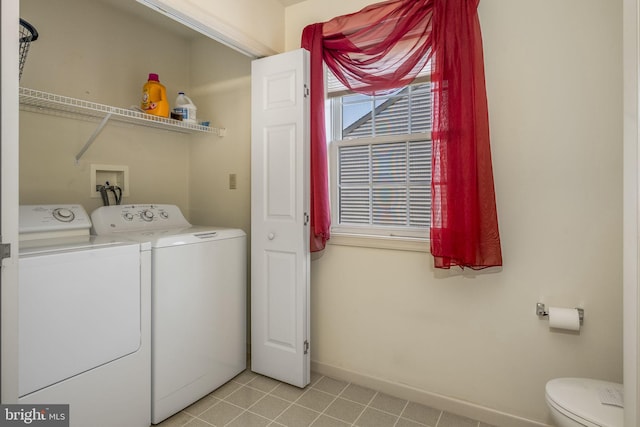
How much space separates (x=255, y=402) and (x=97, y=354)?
0.92 meters

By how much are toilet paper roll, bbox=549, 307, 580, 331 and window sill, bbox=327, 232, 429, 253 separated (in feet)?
2.13

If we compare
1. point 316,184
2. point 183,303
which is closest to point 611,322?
point 316,184

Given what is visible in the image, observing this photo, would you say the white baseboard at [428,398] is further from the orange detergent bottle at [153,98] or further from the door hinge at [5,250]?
the orange detergent bottle at [153,98]

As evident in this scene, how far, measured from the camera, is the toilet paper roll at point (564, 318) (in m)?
1.55

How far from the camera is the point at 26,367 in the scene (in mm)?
1279

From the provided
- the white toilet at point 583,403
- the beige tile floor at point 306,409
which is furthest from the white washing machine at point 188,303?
the white toilet at point 583,403

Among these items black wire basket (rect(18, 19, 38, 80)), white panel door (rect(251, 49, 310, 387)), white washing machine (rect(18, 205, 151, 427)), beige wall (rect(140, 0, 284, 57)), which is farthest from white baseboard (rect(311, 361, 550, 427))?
black wire basket (rect(18, 19, 38, 80))

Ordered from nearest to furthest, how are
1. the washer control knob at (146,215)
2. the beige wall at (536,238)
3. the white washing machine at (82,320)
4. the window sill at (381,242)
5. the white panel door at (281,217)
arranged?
the white washing machine at (82,320) → the beige wall at (536,238) → the window sill at (381,242) → the white panel door at (281,217) → the washer control knob at (146,215)

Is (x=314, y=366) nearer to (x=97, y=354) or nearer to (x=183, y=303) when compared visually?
(x=183, y=303)

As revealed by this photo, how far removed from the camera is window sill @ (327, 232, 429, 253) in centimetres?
197

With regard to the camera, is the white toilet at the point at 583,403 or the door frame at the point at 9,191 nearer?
the door frame at the point at 9,191

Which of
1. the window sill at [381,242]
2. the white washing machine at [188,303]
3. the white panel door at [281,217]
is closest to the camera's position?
the white washing machine at [188,303]

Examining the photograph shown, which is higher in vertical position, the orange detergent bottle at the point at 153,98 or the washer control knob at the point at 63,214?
the orange detergent bottle at the point at 153,98

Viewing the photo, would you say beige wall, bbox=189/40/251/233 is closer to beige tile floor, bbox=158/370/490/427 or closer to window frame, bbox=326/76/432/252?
window frame, bbox=326/76/432/252
